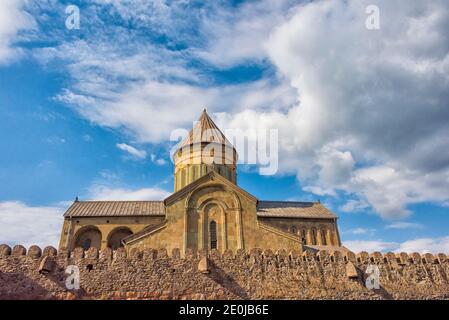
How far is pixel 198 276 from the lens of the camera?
1111 centimetres

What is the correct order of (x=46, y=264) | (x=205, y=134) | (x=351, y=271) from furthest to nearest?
(x=205, y=134) → (x=351, y=271) → (x=46, y=264)

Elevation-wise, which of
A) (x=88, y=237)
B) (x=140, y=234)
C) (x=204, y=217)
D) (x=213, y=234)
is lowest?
(x=140, y=234)

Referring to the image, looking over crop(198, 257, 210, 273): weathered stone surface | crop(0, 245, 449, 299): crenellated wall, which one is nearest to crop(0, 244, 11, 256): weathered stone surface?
crop(0, 245, 449, 299): crenellated wall

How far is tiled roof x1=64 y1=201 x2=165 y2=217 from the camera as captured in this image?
25641mm

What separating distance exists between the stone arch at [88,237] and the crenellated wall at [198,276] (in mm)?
14787

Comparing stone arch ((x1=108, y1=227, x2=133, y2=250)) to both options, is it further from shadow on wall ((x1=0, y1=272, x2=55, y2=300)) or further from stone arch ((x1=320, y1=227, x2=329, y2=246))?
shadow on wall ((x1=0, y1=272, x2=55, y2=300))

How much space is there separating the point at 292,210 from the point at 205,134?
929cm

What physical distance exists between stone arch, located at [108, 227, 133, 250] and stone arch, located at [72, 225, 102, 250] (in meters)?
0.79

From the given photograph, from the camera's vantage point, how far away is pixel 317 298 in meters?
11.4

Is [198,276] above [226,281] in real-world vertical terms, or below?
above

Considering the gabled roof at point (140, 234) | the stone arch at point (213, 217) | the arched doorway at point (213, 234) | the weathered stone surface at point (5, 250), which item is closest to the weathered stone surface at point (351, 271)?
the stone arch at point (213, 217)

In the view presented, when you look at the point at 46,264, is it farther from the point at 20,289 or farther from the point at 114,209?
the point at 114,209

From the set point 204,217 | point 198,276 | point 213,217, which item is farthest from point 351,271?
point 204,217

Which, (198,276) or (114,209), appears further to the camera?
(114,209)
